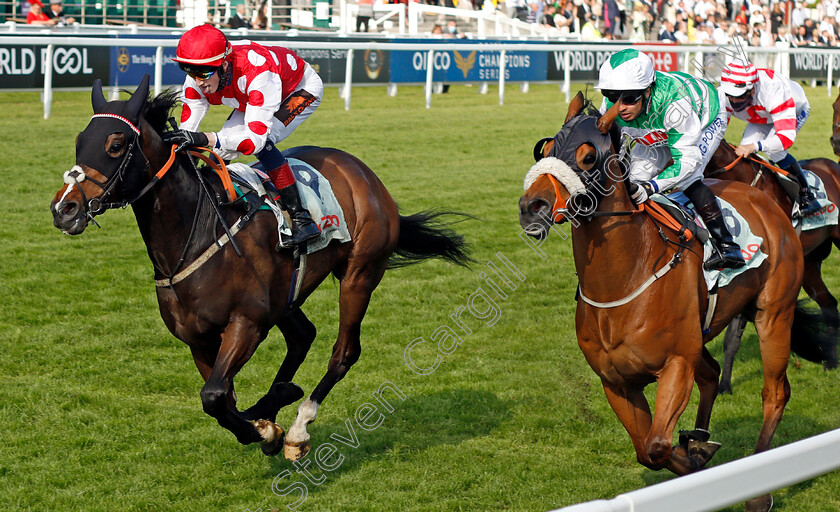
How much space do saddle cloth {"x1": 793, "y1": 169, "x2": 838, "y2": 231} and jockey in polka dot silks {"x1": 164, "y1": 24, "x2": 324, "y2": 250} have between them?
117 inches

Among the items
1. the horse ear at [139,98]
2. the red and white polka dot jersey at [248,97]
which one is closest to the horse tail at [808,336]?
the red and white polka dot jersey at [248,97]

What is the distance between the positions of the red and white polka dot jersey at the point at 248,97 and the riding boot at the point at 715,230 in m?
1.89

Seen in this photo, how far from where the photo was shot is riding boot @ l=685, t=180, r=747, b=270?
3.93 m

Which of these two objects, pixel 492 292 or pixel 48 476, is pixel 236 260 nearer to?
pixel 48 476

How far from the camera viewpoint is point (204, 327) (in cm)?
397

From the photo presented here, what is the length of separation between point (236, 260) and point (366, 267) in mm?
944

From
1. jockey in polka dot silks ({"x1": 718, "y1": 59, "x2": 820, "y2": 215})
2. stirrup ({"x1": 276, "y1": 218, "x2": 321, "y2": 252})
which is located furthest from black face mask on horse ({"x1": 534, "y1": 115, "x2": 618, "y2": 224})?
jockey in polka dot silks ({"x1": 718, "y1": 59, "x2": 820, "y2": 215})

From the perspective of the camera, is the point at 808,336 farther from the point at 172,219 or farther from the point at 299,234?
the point at 172,219

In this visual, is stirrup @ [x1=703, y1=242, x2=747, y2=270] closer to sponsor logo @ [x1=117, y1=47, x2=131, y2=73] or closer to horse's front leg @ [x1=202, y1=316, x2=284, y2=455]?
horse's front leg @ [x1=202, y1=316, x2=284, y2=455]

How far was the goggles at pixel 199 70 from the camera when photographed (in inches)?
157

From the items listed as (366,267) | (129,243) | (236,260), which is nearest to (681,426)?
(366,267)

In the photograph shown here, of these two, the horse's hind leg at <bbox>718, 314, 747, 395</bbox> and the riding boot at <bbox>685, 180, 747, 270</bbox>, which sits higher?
the riding boot at <bbox>685, 180, 747, 270</bbox>

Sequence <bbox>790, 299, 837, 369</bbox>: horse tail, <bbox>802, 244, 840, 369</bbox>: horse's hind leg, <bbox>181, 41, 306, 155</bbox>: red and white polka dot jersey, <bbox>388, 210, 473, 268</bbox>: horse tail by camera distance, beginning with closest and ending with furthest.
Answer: <bbox>181, 41, 306, 155</bbox>: red and white polka dot jersey → <bbox>790, 299, 837, 369</bbox>: horse tail → <bbox>388, 210, 473, 268</bbox>: horse tail → <bbox>802, 244, 840, 369</bbox>: horse's hind leg

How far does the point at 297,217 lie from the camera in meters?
4.32
